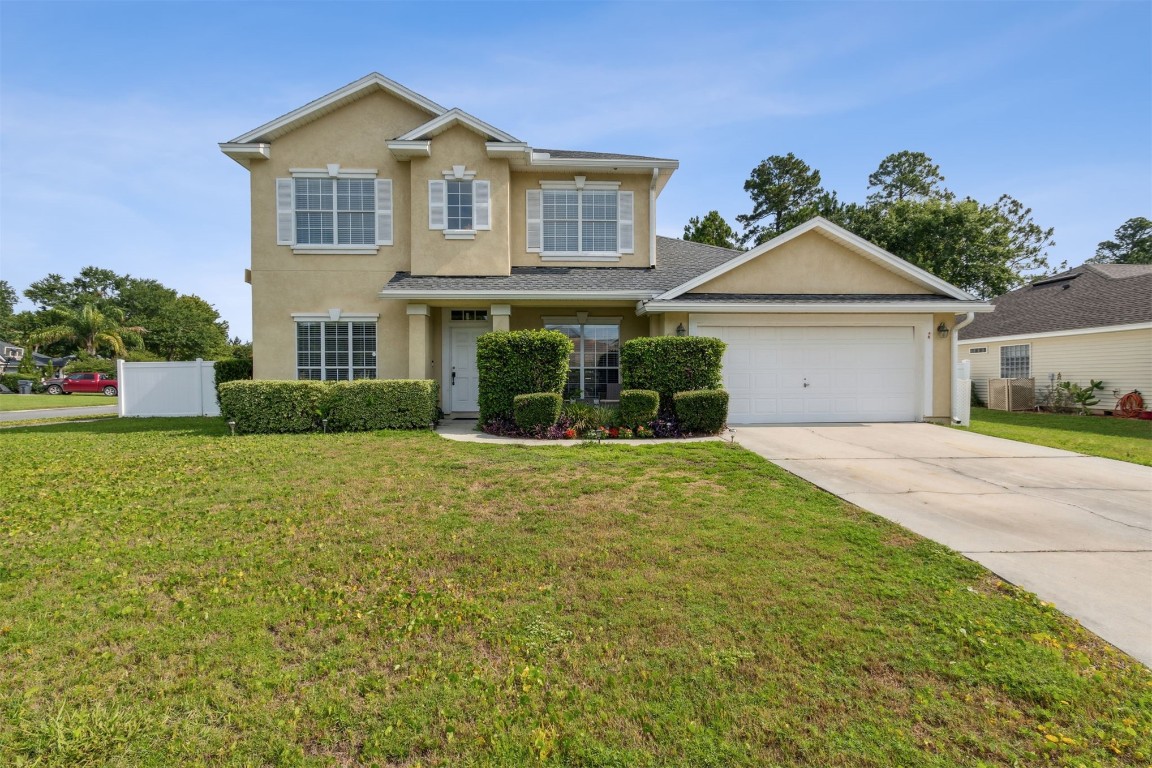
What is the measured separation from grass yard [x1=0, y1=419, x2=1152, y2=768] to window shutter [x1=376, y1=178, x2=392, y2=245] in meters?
9.31

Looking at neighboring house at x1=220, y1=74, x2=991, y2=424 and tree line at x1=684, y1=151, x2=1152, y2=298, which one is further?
tree line at x1=684, y1=151, x2=1152, y2=298

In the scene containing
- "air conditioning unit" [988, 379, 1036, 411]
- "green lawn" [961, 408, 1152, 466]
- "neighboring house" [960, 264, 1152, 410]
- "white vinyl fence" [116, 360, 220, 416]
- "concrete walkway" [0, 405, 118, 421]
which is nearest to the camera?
"green lawn" [961, 408, 1152, 466]

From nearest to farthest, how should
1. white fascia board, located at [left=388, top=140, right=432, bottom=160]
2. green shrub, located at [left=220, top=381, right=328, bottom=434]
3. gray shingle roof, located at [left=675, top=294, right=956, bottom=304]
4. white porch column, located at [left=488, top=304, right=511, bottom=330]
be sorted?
green shrub, located at [left=220, top=381, right=328, bottom=434]
gray shingle roof, located at [left=675, top=294, right=956, bottom=304]
white porch column, located at [left=488, top=304, right=511, bottom=330]
white fascia board, located at [left=388, top=140, right=432, bottom=160]

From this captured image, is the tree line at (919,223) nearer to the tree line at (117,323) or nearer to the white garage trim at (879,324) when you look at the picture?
the white garage trim at (879,324)

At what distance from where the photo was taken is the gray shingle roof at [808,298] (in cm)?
1251

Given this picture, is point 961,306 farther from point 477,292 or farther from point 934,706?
point 934,706

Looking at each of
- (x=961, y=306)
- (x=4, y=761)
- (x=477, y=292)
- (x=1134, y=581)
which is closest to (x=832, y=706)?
(x=1134, y=581)

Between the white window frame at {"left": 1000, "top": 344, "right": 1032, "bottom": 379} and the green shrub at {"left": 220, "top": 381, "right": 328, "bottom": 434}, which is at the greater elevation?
the white window frame at {"left": 1000, "top": 344, "right": 1032, "bottom": 379}

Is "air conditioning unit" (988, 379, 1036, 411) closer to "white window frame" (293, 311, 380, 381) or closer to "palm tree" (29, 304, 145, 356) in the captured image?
"white window frame" (293, 311, 380, 381)

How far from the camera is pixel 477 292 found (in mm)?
A: 12453

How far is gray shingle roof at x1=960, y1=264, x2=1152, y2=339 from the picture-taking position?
17125 millimetres

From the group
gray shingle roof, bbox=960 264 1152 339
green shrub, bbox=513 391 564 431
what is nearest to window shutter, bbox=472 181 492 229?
green shrub, bbox=513 391 564 431

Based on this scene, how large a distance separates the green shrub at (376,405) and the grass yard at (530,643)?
550 centimetres

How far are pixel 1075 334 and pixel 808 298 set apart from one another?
1243 centimetres
